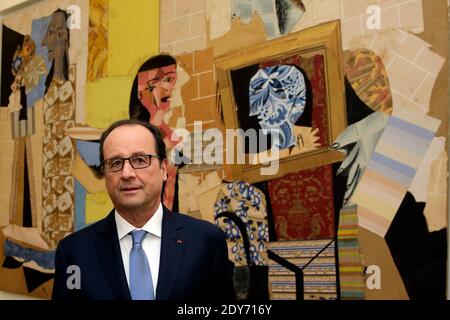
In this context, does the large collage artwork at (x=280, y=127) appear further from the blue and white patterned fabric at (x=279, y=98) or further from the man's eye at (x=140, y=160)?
the man's eye at (x=140, y=160)

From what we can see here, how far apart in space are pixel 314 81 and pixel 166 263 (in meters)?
0.81

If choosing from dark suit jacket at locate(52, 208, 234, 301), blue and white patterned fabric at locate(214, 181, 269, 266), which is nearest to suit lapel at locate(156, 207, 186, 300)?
dark suit jacket at locate(52, 208, 234, 301)

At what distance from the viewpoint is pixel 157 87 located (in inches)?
78.7

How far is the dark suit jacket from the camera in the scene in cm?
120

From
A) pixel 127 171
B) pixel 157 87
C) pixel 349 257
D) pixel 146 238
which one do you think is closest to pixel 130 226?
pixel 146 238

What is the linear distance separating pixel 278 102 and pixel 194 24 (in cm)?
51

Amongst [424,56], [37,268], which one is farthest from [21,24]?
[424,56]

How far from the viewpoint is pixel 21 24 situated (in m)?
2.54

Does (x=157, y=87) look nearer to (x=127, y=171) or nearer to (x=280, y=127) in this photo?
(x=280, y=127)

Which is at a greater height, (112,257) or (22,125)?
(22,125)

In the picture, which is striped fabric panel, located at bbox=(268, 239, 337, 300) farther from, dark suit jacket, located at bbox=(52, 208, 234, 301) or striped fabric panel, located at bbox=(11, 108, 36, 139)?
striped fabric panel, located at bbox=(11, 108, 36, 139)

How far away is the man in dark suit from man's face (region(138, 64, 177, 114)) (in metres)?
0.68

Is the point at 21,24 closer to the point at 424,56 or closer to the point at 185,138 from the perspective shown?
the point at 185,138
